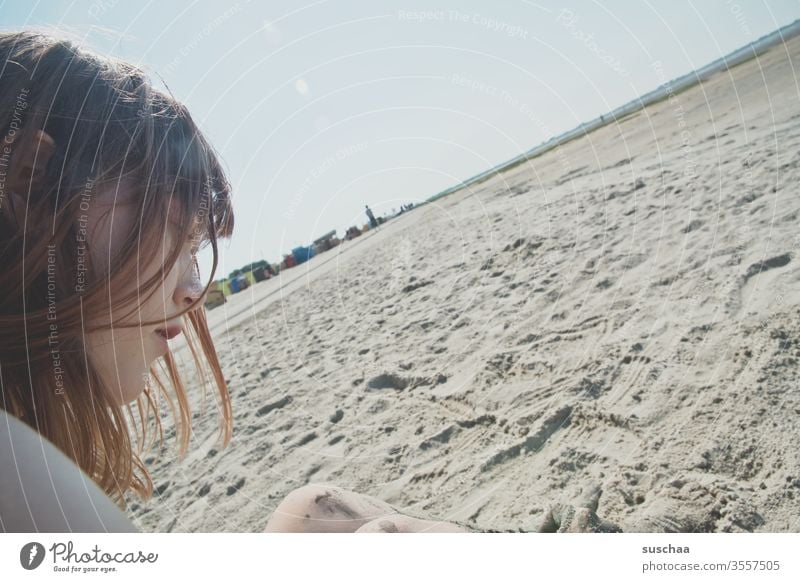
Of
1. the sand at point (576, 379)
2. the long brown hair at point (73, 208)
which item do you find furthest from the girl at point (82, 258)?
the sand at point (576, 379)

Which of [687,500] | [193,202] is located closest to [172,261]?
[193,202]

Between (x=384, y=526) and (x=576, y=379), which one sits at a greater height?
(x=384, y=526)

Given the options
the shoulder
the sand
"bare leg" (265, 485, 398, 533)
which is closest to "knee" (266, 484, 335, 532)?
"bare leg" (265, 485, 398, 533)

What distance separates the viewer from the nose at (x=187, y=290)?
89cm

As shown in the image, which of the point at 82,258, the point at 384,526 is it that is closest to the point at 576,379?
the point at 384,526

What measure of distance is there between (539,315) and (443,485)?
2.85 ft

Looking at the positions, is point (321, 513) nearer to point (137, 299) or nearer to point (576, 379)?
point (137, 299)

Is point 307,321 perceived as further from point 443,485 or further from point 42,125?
point 42,125

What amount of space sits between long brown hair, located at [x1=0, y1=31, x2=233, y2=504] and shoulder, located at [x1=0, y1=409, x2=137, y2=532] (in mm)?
18

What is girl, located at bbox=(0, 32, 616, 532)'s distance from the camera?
73cm

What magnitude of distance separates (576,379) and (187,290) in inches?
43.0

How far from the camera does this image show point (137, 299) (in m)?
0.80

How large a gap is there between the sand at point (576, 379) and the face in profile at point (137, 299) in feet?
2.41
